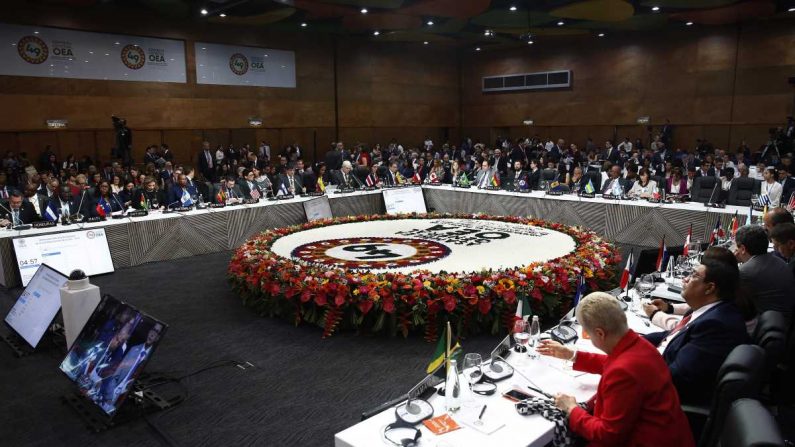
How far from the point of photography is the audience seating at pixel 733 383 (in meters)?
2.03

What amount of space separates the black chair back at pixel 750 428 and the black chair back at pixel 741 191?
326 inches

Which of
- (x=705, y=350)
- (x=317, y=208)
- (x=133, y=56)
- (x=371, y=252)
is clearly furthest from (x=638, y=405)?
(x=133, y=56)

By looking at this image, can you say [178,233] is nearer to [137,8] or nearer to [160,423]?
[160,423]

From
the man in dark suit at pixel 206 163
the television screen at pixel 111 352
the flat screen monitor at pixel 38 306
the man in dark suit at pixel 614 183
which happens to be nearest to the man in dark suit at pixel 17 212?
the flat screen monitor at pixel 38 306

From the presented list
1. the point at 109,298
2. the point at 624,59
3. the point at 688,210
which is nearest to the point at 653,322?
the point at 109,298

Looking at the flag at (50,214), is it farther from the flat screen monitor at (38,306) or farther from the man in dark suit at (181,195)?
the flat screen monitor at (38,306)

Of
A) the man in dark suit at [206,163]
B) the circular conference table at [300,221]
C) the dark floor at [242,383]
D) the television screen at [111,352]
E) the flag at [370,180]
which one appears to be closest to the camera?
the television screen at [111,352]

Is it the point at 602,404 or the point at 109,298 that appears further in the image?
the point at 109,298

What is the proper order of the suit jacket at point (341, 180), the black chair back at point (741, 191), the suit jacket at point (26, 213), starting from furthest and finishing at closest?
the suit jacket at point (341, 180)
the black chair back at point (741, 191)
the suit jacket at point (26, 213)

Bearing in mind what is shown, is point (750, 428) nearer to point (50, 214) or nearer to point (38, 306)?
point (38, 306)

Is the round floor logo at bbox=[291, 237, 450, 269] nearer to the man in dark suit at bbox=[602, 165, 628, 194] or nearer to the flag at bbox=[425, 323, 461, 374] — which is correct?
the flag at bbox=[425, 323, 461, 374]

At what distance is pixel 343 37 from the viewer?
63.2 ft

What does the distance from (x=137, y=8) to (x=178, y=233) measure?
30.7ft

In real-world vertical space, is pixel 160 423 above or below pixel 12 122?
below
